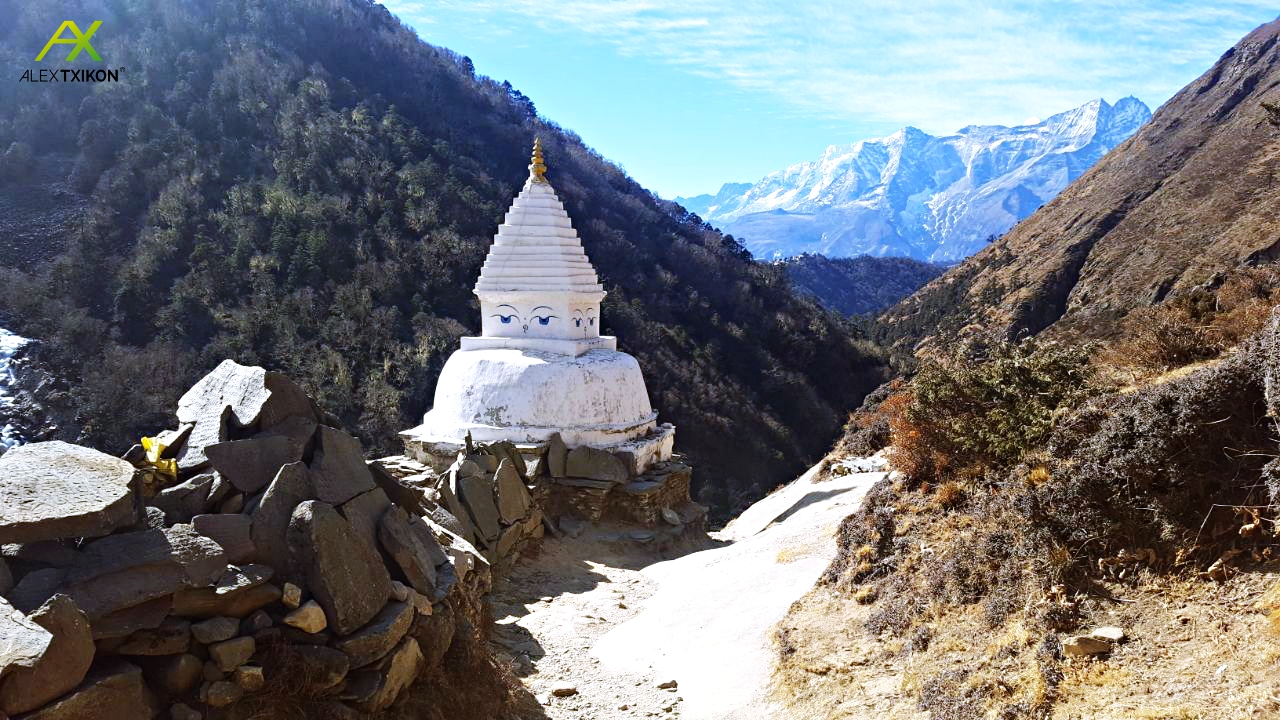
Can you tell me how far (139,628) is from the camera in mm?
4059

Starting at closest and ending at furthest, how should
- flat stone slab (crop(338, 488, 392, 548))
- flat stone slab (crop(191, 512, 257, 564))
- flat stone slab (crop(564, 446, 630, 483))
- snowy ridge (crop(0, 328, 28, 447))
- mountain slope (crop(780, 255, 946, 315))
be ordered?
flat stone slab (crop(191, 512, 257, 564)), flat stone slab (crop(338, 488, 392, 548)), flat stone slab (crop(564, 446, 630, 483)), snowy ridge (crop(0, 328, 28, 447)), mountain slope (crop(780, 255, 946, 315))

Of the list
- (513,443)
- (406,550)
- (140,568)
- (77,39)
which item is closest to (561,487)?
(513,443)

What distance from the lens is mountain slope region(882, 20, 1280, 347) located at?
2792cm

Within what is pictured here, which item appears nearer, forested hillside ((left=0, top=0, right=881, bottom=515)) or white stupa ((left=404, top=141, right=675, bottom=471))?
white stupa ((left=404, top=141, right=675, bottom=471))

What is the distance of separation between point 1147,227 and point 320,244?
111ft

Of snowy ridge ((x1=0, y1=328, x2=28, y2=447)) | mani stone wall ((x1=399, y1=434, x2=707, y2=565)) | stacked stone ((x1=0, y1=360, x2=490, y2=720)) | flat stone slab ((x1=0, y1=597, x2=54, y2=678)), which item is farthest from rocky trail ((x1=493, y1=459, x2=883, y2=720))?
snowy ridge ((x1=0, y1=328, x2=28, y2=447))

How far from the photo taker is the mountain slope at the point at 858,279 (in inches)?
3332

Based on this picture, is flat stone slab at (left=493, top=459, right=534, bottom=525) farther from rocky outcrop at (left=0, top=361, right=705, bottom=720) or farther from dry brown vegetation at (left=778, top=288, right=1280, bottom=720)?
dry brown vegetation at (left=778, top=288, right=1280, bottom=720)

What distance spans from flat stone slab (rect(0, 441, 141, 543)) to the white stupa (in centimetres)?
801

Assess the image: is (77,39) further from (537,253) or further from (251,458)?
(251,458)

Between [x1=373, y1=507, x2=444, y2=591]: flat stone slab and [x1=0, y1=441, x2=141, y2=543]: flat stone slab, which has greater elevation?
[x1=0, y1=441, x2=141, y2=543]: flat stone slab

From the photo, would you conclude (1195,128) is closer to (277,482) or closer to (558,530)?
(558,530)

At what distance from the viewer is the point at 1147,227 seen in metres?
34.6

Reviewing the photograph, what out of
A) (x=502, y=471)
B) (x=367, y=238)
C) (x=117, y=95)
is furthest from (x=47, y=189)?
(x=502, y=471)
